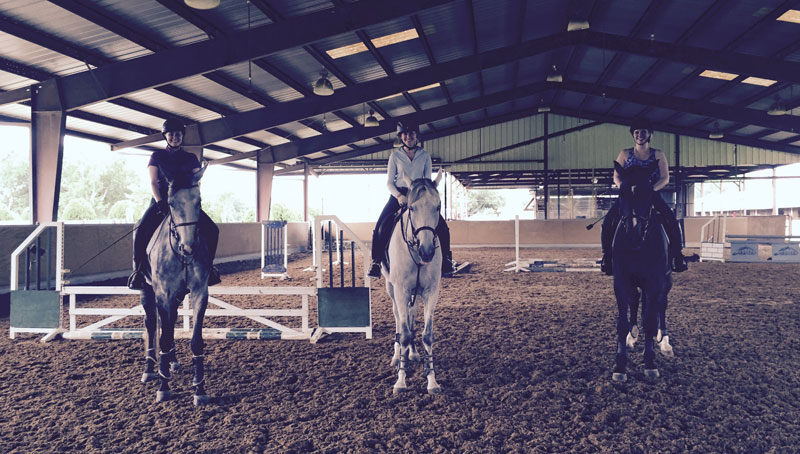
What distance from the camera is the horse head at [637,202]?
365 centimetres

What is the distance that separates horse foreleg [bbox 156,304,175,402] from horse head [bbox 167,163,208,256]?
0.55m

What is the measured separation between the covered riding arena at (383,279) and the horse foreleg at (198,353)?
4.3 inches

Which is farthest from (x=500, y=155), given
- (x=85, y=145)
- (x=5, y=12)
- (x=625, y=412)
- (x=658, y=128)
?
(x=85, y=145)

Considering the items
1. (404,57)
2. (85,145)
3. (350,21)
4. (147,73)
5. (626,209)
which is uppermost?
(85,145)

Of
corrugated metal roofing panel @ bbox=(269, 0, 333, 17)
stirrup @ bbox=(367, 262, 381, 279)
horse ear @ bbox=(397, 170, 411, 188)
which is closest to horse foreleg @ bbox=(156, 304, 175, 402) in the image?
stirrup @ bbox=(367, 262, 381, 279)

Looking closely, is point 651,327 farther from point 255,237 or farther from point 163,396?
point 255,237

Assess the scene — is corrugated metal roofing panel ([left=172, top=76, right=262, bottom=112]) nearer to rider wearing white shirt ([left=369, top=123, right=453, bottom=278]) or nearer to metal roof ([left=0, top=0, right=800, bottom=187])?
metal roof ([left=0, top=0, right=800, bottom=187])

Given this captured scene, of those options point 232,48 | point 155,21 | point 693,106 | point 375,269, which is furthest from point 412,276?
point 693,106

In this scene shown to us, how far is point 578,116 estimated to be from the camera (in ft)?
79.4

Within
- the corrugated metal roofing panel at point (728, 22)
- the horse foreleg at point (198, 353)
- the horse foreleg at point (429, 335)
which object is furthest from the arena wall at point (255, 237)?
the corrugated metal roofing panel at point (728, 22)

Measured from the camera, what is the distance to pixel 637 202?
3.68 meters

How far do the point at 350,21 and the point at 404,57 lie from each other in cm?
441

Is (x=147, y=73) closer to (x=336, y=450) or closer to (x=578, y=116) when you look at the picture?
(x=336, y=450)

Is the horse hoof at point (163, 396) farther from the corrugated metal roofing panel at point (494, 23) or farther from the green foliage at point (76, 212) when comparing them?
the green foliage at point (76, 212)
